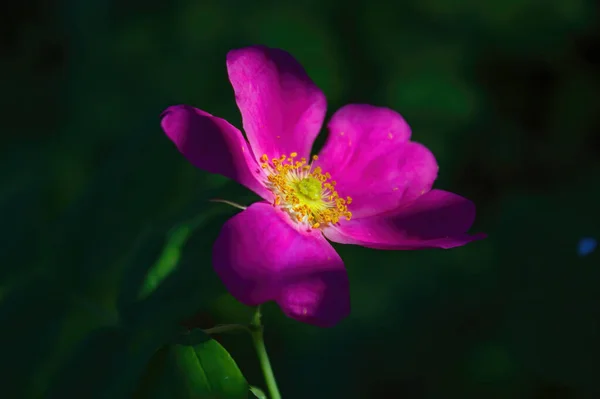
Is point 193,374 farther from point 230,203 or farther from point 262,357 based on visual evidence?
point 230,203

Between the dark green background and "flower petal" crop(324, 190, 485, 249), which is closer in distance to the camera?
"flower petal" crop(324, 190, 485, 249)

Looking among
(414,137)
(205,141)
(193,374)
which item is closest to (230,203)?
(205,141)

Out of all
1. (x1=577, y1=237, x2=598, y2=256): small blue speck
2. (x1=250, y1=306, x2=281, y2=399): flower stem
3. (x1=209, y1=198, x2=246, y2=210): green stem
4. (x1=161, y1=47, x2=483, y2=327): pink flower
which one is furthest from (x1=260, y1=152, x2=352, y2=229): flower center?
(x1=577, y1=237, x2=598, y2=256): small blue speck

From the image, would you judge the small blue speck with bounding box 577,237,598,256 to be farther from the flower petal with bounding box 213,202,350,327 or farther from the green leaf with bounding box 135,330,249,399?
the green leaf with bounding box 135,330,249,399

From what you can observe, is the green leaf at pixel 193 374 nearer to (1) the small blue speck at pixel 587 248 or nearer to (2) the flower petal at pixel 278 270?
(2) the flower petal at pixel 278 270

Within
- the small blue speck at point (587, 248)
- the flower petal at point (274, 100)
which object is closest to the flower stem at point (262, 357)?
the flower petal at point (274, 100)

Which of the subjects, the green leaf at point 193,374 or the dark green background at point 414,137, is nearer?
the green leaf at point 193,374
